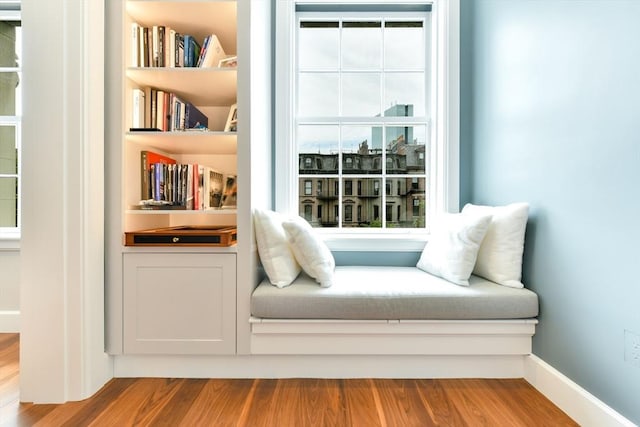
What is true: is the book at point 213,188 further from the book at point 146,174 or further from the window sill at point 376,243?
the window sill at point 376,243

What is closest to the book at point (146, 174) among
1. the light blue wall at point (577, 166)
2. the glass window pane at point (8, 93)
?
the glass window pane at point (8, 93)

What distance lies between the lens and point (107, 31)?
1.82m

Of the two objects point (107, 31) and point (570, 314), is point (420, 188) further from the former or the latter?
point (107, 31)

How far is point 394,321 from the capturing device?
71.9 inches

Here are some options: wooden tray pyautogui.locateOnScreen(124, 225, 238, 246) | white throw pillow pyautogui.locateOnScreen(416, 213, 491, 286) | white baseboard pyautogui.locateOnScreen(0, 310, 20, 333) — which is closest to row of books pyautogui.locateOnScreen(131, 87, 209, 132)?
wooden tray pyautogui.locateOnScreen(124, 225, 238, 246)

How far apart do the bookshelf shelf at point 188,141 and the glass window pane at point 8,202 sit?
1448 mm

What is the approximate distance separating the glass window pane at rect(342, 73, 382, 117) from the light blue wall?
0.83 m

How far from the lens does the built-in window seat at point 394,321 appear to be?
1.80m

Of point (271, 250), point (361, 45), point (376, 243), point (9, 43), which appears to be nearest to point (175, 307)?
point (271, 250)

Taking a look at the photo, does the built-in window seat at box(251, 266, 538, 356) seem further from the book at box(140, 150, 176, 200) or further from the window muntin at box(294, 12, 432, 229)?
the window muntin at box(294, 12, 432, 229)

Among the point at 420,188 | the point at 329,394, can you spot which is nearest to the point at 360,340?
the point at 329,394

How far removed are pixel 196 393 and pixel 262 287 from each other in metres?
0.61

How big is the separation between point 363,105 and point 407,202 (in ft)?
2.73

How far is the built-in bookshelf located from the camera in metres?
1.88
